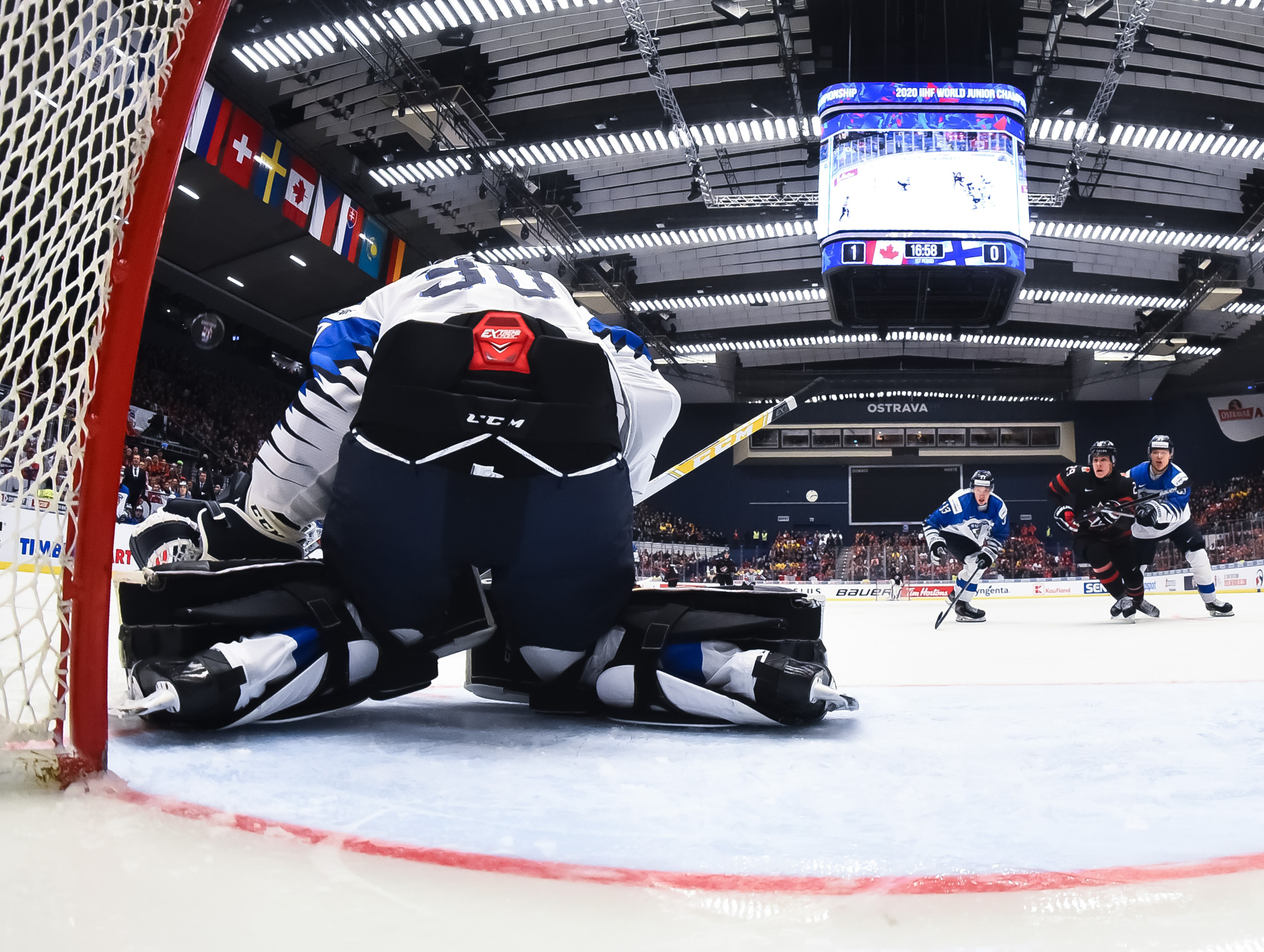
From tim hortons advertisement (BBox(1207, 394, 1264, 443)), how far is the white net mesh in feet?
93.2

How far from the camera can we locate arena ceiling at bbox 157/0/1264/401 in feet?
34.8

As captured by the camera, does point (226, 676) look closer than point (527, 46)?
Yes

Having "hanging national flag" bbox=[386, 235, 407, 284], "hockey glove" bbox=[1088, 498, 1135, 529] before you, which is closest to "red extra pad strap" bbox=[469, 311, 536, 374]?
"hockey glove" bbox=[1088, 498, 1135, 529]

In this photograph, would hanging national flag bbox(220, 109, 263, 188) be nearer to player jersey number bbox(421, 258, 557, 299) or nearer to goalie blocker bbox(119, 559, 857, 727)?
player jersey number bbox(421, 258, 557, 299)

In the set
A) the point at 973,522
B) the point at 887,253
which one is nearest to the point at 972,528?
the point at 973,522

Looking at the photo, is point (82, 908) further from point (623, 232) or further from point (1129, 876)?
point (623, 232)

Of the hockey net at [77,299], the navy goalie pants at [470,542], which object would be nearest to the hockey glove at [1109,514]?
the navy goalie pants at [470,542]

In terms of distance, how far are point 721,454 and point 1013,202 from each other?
61.8 feet

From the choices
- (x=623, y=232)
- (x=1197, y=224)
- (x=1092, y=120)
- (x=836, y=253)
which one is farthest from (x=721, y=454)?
(x=836, y=253)

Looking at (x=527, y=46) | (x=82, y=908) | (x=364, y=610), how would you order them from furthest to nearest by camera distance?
(x=527, y=46) → (x=364, y=610) → (x=82, y=908)

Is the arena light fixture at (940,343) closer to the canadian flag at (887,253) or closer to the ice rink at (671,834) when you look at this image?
the canadian flag at (887,253)

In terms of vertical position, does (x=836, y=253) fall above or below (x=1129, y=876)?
above

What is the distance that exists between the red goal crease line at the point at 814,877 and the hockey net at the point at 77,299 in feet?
1.84

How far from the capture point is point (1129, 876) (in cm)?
93
